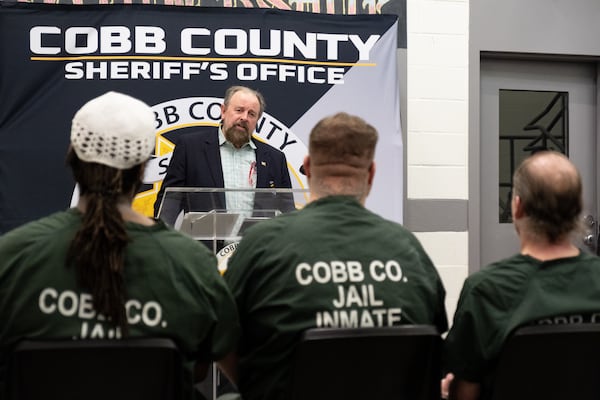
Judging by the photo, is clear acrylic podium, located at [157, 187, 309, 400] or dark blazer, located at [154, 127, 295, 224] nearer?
clear acrylic podium, located at [157, 187, 309, 400]

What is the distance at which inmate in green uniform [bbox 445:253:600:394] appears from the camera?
1.43m

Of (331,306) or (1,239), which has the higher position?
(1,239)

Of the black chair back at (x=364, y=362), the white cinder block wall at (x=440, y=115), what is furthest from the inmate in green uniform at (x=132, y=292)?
the white cinder block wall at (x=440, y=115)

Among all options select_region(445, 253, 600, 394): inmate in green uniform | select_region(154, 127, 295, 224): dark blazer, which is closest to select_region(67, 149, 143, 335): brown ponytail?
select_region(445, 253, 600, 394): inmate in green uniform

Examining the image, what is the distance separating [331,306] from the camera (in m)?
1.39

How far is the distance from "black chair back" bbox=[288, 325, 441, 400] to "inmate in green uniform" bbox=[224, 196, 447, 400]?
6 cm

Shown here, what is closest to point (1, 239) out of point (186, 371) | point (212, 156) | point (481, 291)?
point (186, 371)

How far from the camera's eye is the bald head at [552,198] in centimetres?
150

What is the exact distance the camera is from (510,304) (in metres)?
1.44

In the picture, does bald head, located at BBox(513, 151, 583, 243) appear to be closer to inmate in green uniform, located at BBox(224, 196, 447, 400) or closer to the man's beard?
inmate in green uniform, located at BBox(224, 196, 447, 400)

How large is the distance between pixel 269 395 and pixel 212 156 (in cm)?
196

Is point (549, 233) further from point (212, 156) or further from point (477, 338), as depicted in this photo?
point (212, 156)

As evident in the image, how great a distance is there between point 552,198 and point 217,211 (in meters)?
1.10

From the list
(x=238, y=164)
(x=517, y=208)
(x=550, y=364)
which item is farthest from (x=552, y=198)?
(x=238, y=164)
